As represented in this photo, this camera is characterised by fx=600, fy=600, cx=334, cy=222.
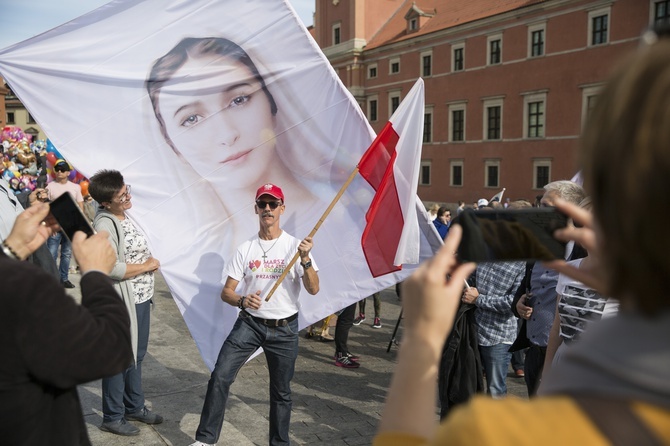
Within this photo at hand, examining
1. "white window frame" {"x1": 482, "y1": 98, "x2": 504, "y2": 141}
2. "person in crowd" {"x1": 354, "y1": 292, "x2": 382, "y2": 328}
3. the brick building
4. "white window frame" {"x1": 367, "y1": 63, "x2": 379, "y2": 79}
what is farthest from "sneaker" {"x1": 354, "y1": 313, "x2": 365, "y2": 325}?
"white window frame" {"x1": 367, "y1": 63, "x2": 379, "y2": 79}

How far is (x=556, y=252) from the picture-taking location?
134cm

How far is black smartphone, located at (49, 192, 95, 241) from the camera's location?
203 centimetres

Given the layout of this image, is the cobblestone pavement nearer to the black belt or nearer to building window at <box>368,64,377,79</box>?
the black belt

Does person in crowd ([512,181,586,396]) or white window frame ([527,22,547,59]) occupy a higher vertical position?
white window frame ([527,22,547,59])

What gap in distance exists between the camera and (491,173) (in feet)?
122

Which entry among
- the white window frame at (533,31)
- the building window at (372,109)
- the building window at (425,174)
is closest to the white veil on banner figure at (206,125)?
the white window frame at (533,31)

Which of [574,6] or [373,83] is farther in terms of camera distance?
[373,83]

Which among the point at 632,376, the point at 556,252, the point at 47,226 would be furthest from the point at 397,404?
the point at 47,226

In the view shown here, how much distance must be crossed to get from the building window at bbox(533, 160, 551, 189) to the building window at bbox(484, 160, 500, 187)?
2.74 meters

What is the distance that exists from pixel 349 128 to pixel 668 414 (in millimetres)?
4238

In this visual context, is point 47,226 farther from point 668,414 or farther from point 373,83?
point 373,83

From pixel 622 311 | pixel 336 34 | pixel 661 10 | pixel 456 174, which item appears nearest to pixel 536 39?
pixel 661 10

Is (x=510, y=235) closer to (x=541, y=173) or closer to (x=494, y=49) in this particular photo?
(x=541, y=173)

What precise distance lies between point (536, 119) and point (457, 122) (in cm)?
649
